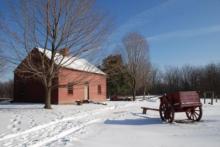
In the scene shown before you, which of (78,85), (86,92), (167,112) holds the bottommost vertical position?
(167,112)

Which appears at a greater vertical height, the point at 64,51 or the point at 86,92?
the point at 64,51

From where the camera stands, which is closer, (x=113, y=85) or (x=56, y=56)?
(x=56, y=56)

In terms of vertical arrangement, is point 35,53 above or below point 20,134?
above

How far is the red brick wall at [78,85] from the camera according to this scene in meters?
28.9

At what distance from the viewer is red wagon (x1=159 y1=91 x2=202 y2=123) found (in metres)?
15.0

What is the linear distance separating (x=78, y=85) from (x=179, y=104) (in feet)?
66.1

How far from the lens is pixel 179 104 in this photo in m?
15.0

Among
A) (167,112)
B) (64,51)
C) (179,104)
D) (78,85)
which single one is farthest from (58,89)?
(179,104)

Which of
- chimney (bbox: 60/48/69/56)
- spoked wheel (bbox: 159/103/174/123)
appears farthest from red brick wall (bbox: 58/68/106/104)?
spoked wheel (bbox: 159/103/174/123)

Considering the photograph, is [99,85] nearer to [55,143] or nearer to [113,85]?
[113,85]

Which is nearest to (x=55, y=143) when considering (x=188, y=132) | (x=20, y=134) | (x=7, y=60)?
(x=20, y=134)

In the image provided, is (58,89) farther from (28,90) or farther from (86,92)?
(86,92)

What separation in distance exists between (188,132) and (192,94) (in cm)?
407

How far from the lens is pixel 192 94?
50.3 feet
